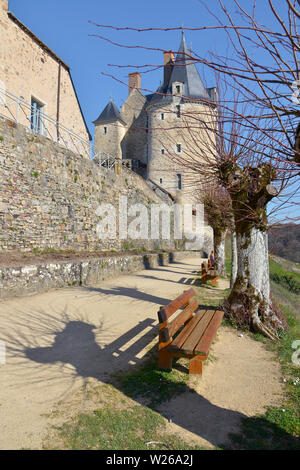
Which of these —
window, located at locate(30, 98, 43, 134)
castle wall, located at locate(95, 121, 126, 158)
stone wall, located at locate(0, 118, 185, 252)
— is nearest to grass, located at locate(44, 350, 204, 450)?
stone wall, located at locate(0, 118, 185, 252)

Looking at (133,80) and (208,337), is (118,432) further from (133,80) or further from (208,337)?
(133,80)

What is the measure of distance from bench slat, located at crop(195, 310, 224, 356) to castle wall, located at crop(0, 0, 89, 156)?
1002 cm

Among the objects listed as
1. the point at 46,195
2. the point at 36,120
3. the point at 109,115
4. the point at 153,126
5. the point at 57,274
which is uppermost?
the point at 109,115

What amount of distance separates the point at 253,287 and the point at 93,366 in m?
2.90

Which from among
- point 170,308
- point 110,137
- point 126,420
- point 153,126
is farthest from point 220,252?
point 110,137

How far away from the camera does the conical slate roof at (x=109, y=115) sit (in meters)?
35.8

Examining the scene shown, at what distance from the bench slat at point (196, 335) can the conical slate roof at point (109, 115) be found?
34.9 meters

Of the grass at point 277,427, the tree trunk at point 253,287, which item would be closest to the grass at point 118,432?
the grass at point 277,427

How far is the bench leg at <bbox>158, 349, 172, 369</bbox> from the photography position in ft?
10.6

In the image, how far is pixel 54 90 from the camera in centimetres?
1586

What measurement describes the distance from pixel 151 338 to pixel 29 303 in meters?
2.56

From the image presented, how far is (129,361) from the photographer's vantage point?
3521 millimetres

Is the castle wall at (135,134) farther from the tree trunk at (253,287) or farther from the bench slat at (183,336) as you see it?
the bench slat at (183,336)

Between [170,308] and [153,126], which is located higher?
[153,126]
